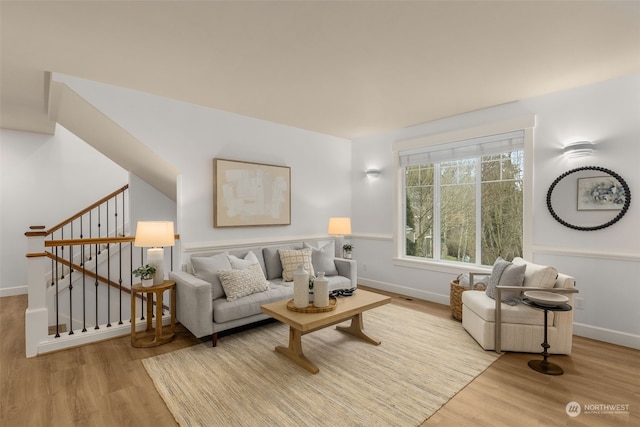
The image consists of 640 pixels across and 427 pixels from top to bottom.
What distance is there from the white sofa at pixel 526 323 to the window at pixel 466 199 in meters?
1.08

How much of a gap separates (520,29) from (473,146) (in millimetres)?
2067

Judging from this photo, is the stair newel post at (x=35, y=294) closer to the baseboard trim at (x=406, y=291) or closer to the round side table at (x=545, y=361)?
the baseboard trim at (x=406, y=291)

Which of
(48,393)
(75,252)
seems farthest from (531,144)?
(75,252)

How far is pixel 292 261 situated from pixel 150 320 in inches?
68.6

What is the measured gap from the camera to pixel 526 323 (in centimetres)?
277

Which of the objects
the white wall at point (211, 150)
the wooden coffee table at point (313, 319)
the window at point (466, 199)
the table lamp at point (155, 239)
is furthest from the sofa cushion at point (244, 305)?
the window at point (466, 199)

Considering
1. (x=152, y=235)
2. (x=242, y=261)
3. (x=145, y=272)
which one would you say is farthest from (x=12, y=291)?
(x=242, y=261)

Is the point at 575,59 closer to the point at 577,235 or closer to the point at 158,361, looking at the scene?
the point at 577,235

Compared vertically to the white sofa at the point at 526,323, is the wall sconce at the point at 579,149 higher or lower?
higher

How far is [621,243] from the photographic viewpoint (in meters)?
3.00

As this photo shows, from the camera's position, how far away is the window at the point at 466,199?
3.84 m

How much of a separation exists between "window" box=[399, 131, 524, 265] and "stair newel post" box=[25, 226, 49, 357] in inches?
182

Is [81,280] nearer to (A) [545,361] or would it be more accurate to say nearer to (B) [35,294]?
(B) [35,294]

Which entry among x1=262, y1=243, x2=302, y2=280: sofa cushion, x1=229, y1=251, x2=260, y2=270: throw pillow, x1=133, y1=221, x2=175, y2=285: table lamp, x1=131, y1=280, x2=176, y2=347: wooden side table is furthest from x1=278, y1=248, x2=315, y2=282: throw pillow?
x1=133, y1=221, x2=175, y2=285: table lamp
